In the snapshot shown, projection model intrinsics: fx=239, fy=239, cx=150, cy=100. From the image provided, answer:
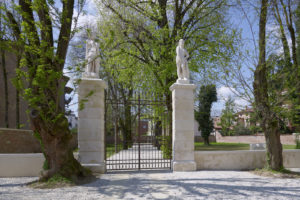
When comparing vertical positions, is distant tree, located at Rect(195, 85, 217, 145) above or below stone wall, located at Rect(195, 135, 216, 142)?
above

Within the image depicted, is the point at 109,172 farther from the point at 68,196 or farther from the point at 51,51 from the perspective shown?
the point at 51,51

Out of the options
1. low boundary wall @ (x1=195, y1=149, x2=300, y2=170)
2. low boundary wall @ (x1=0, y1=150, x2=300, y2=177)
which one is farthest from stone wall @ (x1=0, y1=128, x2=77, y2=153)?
low boundary wall @ (x1=195, y1=149, x2=300, y2=170)

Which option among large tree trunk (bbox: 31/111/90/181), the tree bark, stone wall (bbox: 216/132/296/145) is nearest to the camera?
the tree bark

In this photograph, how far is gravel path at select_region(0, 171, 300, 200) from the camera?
5473mm

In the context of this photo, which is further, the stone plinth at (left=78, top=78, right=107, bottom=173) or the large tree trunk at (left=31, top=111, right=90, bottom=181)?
the stone plinth at (left=78, top=78, right=107, bottom=173)

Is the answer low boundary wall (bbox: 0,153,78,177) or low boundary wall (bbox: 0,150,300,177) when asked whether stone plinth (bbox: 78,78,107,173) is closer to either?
low boundary wall (bbox: 0,150,300,177)

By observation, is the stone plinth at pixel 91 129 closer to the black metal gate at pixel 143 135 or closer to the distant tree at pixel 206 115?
the black metal gate at pixel 143 135

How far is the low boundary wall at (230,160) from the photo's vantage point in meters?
9.11

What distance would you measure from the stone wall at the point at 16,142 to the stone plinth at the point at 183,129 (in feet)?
31.0

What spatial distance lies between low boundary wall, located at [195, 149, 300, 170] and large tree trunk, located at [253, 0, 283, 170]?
3.29 ft

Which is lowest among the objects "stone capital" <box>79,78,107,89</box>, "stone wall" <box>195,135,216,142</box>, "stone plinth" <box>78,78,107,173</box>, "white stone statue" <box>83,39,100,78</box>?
"stone wall" <box>195,135,216,142</box>

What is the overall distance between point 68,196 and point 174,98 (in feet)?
16.2

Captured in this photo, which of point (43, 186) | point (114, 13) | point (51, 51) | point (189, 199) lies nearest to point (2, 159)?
point (43, 186)

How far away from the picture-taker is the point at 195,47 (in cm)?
1329
